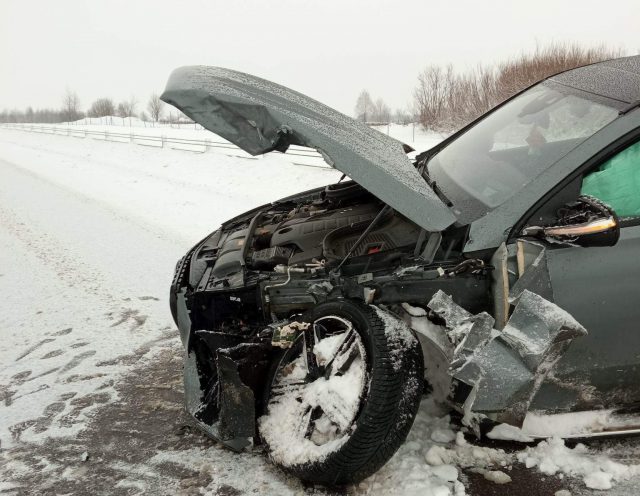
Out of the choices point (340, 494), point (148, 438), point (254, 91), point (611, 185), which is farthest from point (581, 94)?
point (148, 438)

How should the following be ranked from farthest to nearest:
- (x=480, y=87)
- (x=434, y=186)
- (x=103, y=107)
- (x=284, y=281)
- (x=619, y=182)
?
(x=103, y=107)
(x=480, y=87)
(x=434, y=186)
(x=284, y=281)
(x=619, y=182)

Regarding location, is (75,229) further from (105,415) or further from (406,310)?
(406,310)

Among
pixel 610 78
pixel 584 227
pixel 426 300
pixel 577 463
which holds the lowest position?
pixel 577 463

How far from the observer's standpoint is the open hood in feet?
7.55

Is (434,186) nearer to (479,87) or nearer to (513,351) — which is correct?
(513,351)

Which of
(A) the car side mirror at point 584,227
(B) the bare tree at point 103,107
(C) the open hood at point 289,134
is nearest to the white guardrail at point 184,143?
(C) the open hood at point 289,134

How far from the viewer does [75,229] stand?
25.6 feet

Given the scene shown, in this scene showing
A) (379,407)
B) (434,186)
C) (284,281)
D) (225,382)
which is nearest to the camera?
(379,407)

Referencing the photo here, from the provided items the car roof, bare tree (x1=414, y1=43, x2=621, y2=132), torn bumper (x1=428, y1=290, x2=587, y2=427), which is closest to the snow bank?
torn bumper (x1=428, y1=290, x2=587, y2=427)

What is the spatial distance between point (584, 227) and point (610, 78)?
112cm

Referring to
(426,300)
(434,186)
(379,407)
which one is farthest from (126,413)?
(434,186)

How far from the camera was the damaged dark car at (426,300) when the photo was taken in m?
2.17

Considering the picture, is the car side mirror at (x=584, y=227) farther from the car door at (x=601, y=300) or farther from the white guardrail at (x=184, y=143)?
the white guardrail at (x=184, y=143)

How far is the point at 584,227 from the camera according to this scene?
2.09 metres
